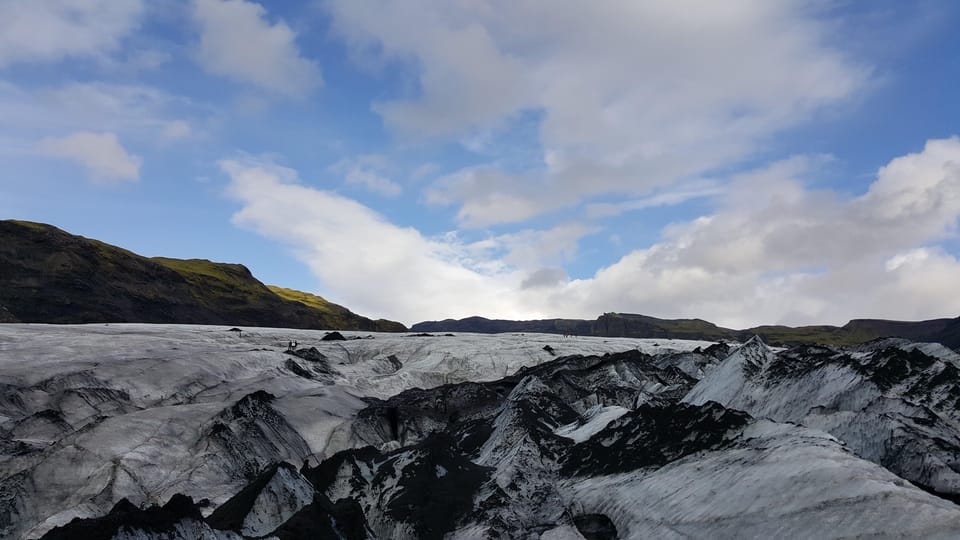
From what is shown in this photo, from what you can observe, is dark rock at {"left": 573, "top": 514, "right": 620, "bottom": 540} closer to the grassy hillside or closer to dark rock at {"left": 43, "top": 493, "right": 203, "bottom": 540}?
dark rock at {"left": 43, "top": 493, "right": 203, "bottom": 540}

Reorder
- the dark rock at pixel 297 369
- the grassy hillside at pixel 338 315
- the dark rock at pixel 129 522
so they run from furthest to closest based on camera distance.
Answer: the grassy hillside at pixel 338 315 → the dark rock at pixel 297 369 → the dark rock at pixel 129 522

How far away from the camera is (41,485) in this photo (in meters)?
16.8

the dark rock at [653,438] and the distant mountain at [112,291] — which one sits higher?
the distant mountain at [112,291]

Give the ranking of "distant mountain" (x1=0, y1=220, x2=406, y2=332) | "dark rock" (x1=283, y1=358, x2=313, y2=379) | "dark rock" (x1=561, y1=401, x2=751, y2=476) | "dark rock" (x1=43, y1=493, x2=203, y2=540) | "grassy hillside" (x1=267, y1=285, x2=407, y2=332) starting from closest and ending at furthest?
"dark rock" (x1=43, y1=493, x2=203, y2=540) → "dark rock" (x1=561, y1=401, x2=751, y2=476) → "dark rock" (x1=283, y1=358, x2=313, y2=379) → "distant mountain" (x1=0, y1=220, x2=406, y2=332) → "grassy hillside" (x1=267, y1=285, x2=407, y2=332)

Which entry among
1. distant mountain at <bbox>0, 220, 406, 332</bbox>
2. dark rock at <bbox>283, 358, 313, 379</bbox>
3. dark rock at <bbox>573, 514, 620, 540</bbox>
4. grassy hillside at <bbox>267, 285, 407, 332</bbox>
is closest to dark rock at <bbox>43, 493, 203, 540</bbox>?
dark rock at <bbox>573, 514, 620, 540</bbox>

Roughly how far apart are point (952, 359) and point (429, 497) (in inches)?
493

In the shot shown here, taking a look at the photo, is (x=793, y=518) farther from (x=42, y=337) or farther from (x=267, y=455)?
(x=42, y=337)

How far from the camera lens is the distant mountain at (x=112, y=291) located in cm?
7581

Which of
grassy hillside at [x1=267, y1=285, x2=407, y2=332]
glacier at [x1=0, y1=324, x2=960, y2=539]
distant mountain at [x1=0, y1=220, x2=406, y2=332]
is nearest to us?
glacier at [x1=0, y1=324, x2=960, y2=539]

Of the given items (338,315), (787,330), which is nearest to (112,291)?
(338,315)

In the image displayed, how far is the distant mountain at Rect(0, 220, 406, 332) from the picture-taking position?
7581cm

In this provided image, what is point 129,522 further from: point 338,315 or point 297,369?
point 338,315

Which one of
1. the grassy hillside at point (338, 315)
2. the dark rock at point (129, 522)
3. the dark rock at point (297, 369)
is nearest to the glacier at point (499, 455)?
the dark rock at point (129, 522)

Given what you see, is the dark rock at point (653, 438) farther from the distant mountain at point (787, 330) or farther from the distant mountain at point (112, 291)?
the distant mountain at point (787, 330)
